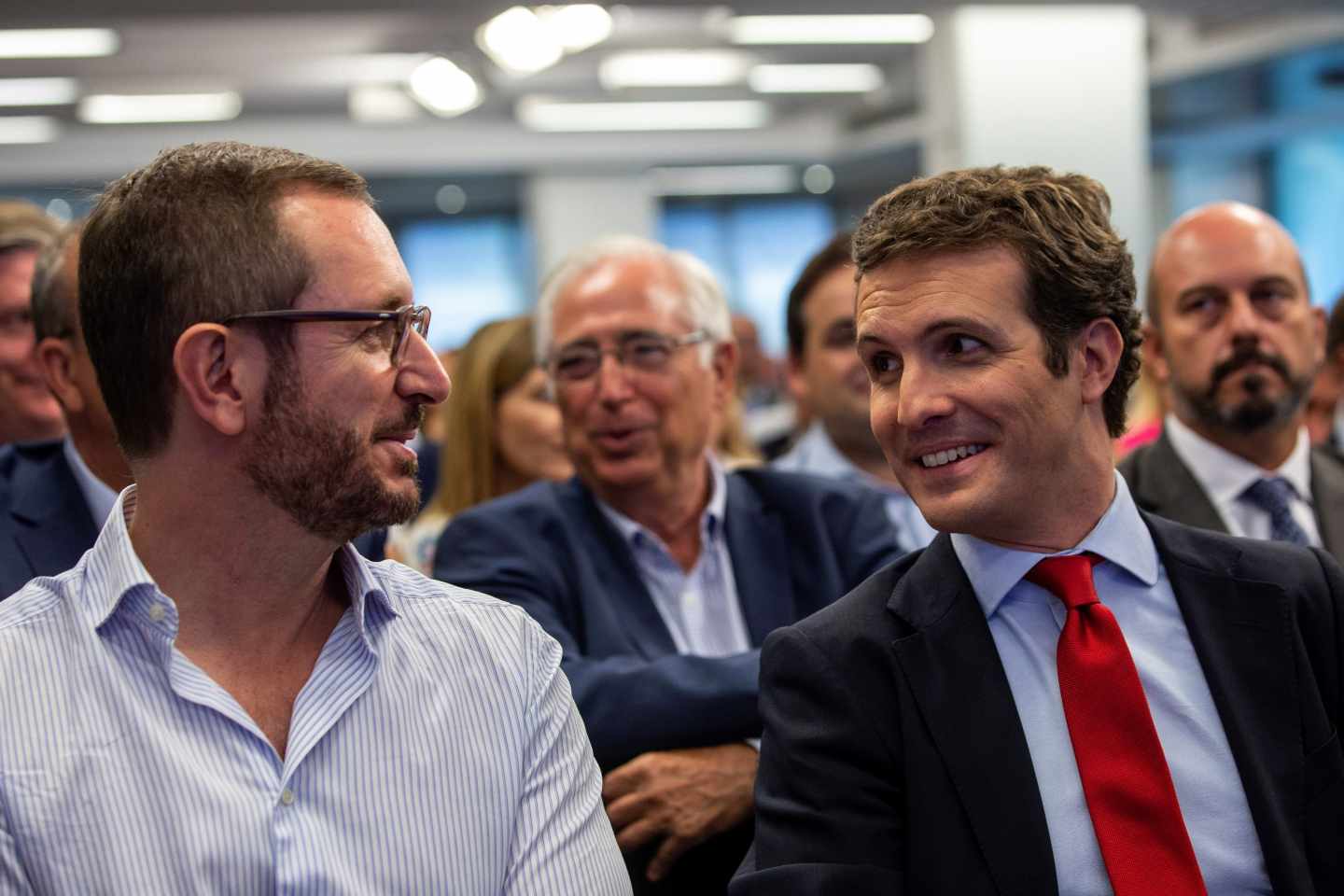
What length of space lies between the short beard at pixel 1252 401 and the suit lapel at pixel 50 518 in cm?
210

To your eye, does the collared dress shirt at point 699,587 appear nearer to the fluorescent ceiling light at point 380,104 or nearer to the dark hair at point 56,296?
the dark hair at point 56,296

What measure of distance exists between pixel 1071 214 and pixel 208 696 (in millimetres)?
1155

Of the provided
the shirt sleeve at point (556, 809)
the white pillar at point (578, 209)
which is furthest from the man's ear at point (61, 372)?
the white pillar at point (578, 209)

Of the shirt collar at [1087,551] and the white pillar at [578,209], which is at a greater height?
the white pillar at [578,209]

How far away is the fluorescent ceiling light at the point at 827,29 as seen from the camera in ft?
25.7

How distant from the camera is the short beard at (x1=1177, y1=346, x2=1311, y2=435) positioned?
2.66m

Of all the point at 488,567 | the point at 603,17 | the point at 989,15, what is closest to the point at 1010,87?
the point at 989,15

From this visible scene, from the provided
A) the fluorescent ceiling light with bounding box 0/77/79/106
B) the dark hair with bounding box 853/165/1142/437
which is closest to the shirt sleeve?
the dark hair with bounding box 853/165/1142/437

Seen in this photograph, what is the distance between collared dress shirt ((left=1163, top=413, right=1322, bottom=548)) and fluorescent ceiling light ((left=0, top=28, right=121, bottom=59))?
618cm

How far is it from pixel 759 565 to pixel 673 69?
7.71 meters

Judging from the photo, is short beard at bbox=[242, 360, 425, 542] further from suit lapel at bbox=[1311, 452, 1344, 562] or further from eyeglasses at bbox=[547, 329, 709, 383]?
suit lapel at bbox=[1311, 452, 1344, 562]

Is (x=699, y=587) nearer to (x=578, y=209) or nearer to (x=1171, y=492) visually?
(x=1171, y=492)

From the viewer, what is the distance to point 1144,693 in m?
1.57

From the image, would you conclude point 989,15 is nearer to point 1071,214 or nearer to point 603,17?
point 603,17
